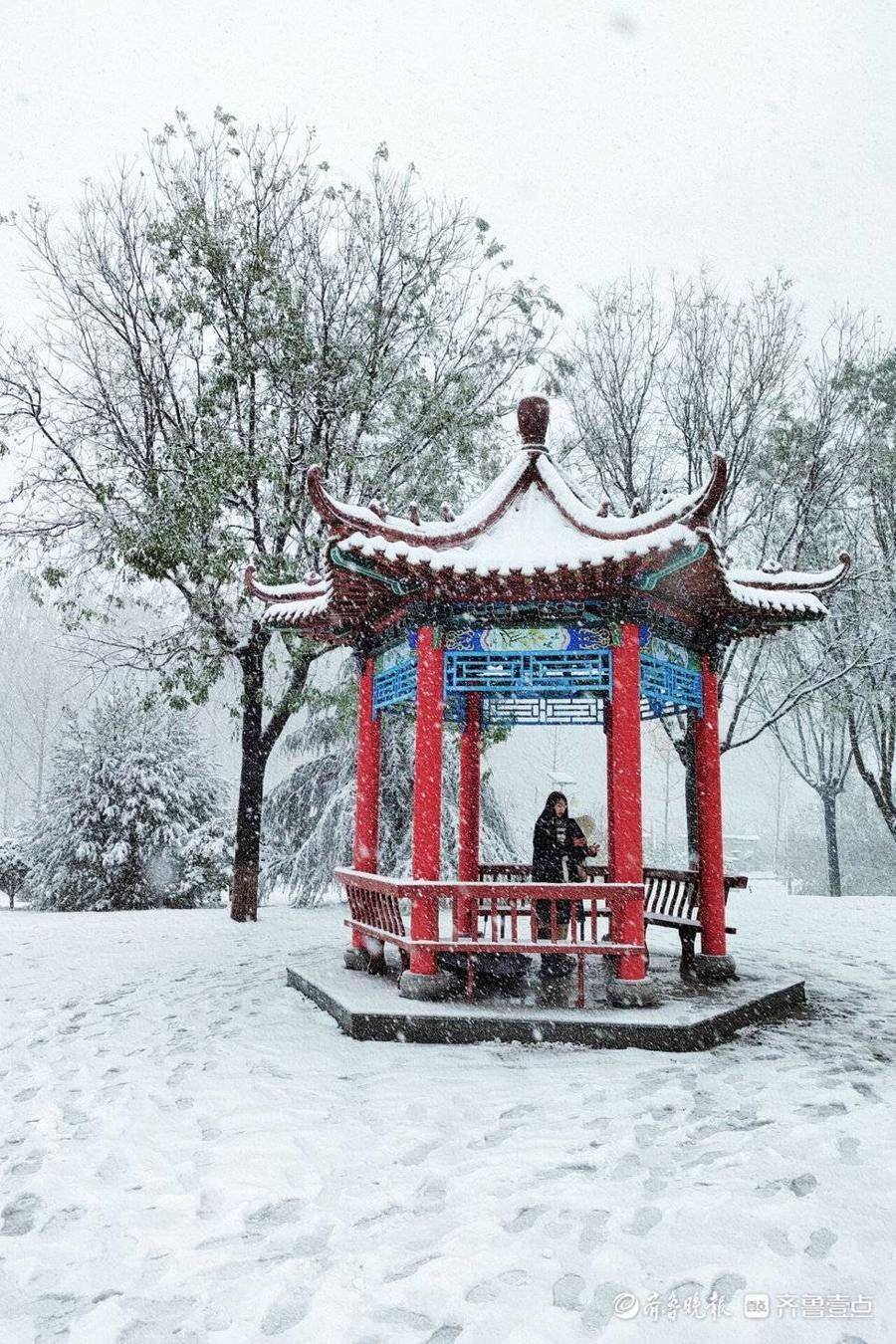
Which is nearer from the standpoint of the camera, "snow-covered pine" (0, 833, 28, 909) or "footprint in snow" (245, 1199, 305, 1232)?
"footprint in snow" (245, 1199, 305, 1232)

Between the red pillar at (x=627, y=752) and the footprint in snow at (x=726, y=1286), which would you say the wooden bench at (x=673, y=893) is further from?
the footprint in snow at (x=726, y=1286)

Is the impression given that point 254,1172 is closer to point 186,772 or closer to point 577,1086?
point 577,1086

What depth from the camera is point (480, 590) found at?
704 centimetres

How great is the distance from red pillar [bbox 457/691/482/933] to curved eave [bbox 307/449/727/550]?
2653 millimetres

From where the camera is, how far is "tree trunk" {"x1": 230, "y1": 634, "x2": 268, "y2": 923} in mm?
13234

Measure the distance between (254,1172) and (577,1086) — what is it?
2.07 metres

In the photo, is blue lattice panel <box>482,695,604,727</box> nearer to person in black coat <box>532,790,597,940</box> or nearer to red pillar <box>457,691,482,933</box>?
red pillar <box>457,691,482,933</box>

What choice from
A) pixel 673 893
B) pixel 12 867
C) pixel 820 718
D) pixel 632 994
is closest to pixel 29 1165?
pixel 632 994

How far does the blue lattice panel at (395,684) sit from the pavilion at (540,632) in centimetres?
2

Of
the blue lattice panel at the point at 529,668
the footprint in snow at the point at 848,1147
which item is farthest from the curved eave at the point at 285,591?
the footprint in snow at the point at 848,1147

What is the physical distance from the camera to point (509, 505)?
7.68 metres

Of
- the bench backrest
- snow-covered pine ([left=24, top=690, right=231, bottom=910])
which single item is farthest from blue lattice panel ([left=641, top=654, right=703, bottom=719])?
snow-covered pine ([left=24, top=690, right=231, bottom=910])

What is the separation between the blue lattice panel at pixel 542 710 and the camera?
882 centimetres

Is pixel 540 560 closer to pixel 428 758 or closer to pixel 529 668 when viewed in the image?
pixel 529 668
